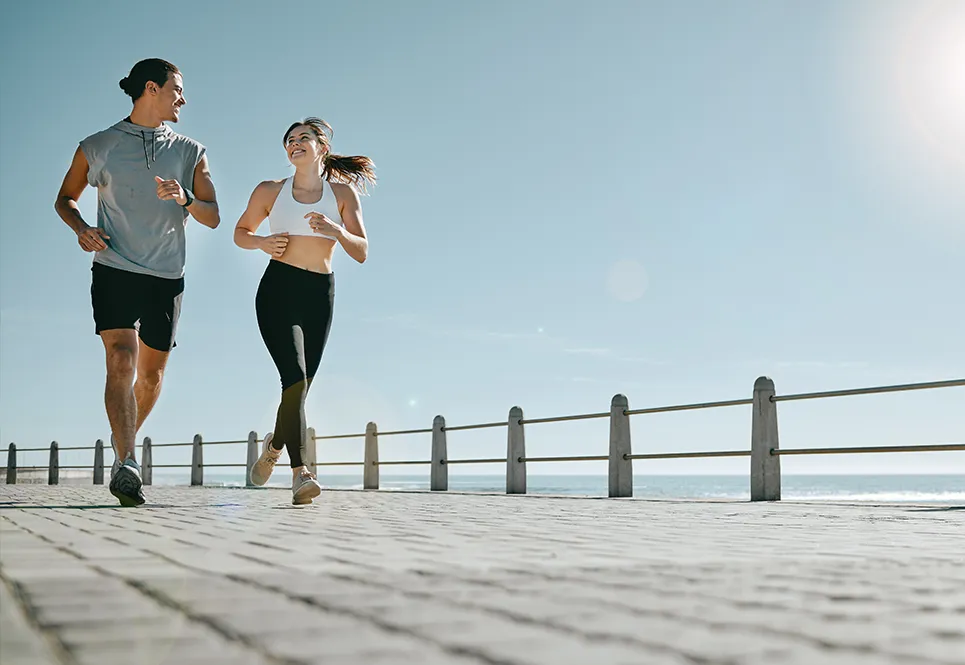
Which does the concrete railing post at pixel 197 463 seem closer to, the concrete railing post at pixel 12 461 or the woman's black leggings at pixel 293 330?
the concrete railing post at pixel 12 461

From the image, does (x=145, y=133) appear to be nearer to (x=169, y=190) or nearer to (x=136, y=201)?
(x=136, y=201)

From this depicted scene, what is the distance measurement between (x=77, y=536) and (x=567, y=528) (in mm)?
2075

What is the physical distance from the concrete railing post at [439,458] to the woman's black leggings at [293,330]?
25.7ft

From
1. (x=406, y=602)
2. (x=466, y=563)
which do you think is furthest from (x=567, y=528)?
(x=406, y=602)

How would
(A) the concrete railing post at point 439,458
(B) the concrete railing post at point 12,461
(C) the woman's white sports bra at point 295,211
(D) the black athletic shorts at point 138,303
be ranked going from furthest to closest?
1. (B) the concrete railing post at point 12,461
2. (A) the concrete railing post at point 439,458
3. (C) the woman's white sports bra at point 295,211
4. (D) the black athletic shorts at point 138,303

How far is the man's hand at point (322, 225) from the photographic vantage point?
22.0ft

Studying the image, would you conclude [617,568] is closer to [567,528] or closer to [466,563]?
[466,563]

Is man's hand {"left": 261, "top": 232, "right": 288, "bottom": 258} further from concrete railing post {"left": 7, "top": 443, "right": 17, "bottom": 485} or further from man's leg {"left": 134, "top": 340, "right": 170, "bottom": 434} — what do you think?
concrete railing post {"left": 7, "top": 443, "right": 17, "bottom": 485}

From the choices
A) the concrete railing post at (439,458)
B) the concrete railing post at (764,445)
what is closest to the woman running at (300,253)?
the concrete railing post at (764,445)

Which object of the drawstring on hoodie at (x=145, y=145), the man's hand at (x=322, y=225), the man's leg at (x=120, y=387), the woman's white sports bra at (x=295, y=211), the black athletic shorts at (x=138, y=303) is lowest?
the man's leg at (x=120, y=387)

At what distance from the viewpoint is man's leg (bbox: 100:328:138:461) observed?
6.45m

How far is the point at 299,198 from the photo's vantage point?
7.19 m

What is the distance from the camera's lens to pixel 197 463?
20625mm

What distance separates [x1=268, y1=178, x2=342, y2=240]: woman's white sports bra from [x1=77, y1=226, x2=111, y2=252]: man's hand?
1.07 meters
